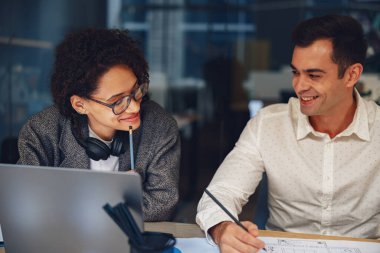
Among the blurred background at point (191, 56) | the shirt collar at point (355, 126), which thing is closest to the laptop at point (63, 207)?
the shirt collar at point (355, 126)

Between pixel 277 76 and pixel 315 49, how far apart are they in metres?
2.63

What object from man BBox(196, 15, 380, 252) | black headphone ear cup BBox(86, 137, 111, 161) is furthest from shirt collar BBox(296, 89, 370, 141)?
black headphone ear cup BBox(86, 137, 111, 161)

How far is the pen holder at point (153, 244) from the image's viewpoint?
3.80 ft

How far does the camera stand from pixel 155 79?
4906 millimetres

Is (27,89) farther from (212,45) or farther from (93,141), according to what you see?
(93,141)

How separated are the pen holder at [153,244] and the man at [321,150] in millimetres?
565

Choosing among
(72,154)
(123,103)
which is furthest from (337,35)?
(72,154)

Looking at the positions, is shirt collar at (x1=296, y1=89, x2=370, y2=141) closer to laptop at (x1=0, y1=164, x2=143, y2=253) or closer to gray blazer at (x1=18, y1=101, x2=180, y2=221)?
gray blazer at (x1=18, y1=101, x2=180, y2=221)

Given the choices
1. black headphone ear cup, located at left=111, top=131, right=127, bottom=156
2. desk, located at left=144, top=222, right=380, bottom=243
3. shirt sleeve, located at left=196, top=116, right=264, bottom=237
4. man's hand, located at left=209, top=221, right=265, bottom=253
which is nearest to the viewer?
man's hand, located at left=209, top=221, right=265, bottom=253

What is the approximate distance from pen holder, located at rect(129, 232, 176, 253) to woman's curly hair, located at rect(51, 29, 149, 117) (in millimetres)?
771

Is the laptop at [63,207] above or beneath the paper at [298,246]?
above

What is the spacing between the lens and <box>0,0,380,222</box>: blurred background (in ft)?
12.9

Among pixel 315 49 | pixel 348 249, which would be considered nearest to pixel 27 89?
pixel 315 49

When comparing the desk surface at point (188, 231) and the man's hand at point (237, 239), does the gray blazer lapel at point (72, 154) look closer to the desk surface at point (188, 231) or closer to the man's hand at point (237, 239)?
the desk surface at point (188, 231)
